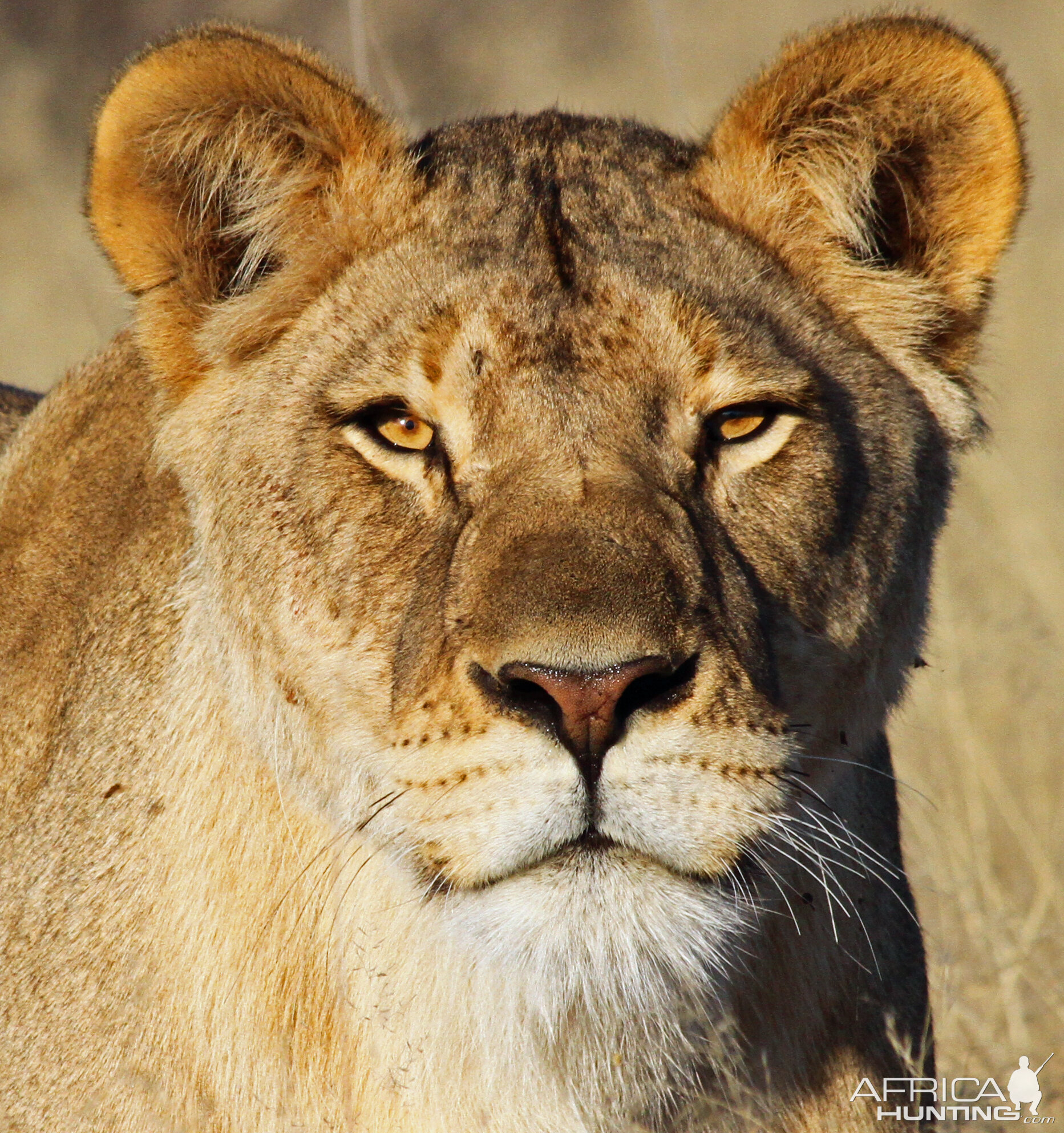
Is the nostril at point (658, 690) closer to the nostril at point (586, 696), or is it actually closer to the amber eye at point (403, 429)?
the nostril at point (586, 696)

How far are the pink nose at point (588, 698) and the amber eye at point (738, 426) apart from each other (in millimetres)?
668

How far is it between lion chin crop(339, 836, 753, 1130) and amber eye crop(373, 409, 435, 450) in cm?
75

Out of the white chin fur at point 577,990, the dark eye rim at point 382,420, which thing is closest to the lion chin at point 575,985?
the white chin fur at point 577,990

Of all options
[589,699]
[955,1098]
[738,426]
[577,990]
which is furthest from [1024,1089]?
[589,699]

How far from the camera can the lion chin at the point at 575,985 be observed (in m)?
2.41

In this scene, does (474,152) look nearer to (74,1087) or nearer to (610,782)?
(610,782)

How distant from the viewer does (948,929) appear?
5.09 meters

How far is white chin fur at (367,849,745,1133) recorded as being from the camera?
241cm

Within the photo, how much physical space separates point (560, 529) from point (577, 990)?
0.74 m

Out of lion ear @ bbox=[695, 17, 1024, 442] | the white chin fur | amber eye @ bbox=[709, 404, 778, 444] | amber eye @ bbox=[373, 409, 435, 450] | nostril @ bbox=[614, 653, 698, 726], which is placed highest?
lion ear @ bbox=[695, 17, 1024, 442]

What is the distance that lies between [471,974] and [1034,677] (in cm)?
414

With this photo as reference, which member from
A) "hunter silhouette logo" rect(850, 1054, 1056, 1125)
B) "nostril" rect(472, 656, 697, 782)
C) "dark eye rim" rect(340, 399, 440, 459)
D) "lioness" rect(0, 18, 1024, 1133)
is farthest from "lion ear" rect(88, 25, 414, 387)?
"hunter silhouette logo" rect(850, 1054, 1056, 1125)

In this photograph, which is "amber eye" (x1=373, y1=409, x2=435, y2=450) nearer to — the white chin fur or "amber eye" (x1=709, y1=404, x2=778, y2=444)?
"amber eye" (x1=709, y1=404, x2=778, y2=444)

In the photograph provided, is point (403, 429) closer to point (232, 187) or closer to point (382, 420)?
point (382, 420)
